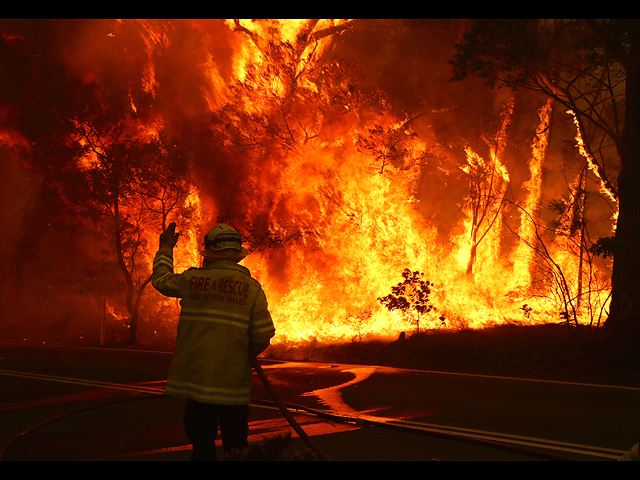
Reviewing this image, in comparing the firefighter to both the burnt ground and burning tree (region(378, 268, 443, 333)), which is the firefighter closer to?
the burnt ground

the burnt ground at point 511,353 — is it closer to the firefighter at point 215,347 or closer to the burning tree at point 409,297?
the burning tree at point 409,297

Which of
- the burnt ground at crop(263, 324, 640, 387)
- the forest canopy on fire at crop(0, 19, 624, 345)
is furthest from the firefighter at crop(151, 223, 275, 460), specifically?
the forest canopy on fire at crop(0, 19, 624, 345)

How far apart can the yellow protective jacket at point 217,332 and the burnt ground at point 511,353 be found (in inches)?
285

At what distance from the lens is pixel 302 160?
17438mm

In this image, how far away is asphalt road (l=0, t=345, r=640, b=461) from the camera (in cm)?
509

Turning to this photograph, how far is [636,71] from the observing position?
38.9ft

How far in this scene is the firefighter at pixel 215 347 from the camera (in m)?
A: 3.89

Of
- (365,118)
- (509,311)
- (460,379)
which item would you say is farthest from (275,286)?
(460,379)

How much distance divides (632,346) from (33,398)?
9927mm

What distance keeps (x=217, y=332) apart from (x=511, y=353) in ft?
29.0

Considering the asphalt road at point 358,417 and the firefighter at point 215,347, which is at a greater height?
the firefighter at point 215,347

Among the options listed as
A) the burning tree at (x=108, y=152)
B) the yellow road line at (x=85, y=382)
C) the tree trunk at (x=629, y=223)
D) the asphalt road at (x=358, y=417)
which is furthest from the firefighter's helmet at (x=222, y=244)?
the burning tree at (x=108, y=152)

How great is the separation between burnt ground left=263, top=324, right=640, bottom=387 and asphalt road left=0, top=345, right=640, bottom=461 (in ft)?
4.84

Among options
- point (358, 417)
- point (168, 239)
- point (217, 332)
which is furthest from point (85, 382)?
point (217, 332)
